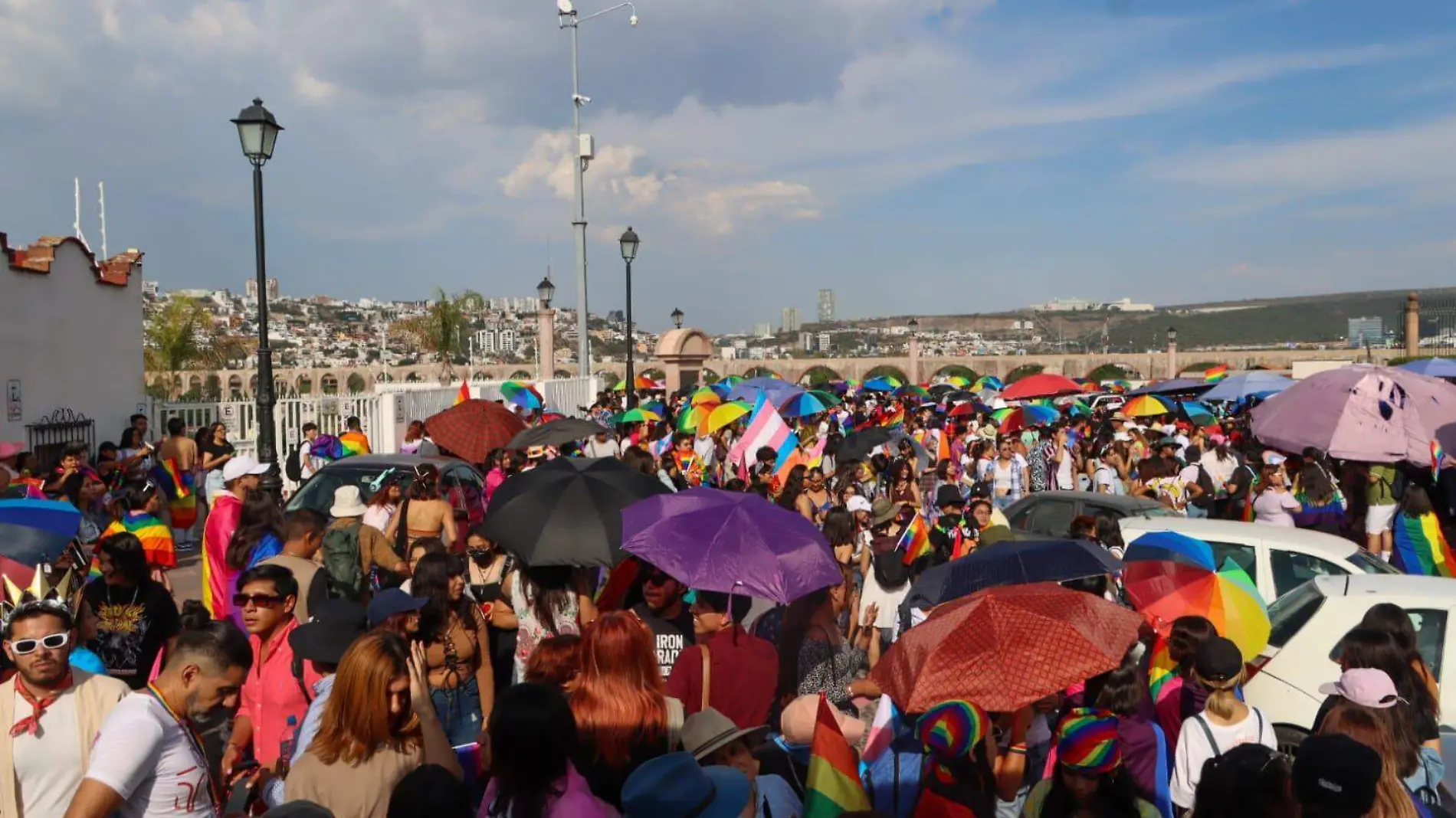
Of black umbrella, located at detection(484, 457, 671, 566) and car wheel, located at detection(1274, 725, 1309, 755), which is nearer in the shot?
car wheel, located at detection(1274, 725, 1309, 755)

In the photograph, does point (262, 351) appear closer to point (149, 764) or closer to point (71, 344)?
point (71, 344)

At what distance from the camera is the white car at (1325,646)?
5.42 metres

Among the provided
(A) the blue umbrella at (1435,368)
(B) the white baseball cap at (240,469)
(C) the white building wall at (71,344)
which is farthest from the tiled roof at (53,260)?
(A) the blue umbrella at (1435,368)

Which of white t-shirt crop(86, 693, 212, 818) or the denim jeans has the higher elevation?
white t-shirt crop(86, 693, 212, 818)

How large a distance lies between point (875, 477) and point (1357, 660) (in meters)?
7.84

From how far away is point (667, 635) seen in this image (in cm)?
501

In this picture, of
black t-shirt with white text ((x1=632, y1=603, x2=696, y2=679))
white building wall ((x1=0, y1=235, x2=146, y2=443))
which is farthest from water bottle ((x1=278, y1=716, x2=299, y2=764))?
white building wall ((x1=0, y1=235, x2=146, y2=443))

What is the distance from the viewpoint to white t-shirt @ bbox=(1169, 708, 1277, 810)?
13.4 ft

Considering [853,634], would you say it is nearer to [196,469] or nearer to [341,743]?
[341,743]

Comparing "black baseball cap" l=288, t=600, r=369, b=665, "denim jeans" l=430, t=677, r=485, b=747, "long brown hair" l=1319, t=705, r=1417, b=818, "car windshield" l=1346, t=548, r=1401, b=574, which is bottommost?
"denim jeans" l=430, t=677, r=485, b=747

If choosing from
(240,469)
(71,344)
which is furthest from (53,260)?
(240,469)

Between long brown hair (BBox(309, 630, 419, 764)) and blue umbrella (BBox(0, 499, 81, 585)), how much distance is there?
2.75 metres

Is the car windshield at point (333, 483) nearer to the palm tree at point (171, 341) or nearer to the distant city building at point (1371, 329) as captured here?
the palm tree at point (171, 341)

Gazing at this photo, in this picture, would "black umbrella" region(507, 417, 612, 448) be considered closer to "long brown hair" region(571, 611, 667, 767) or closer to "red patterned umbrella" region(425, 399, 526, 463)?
"red patterned umbrella" region(425, 399, 526, 463)
